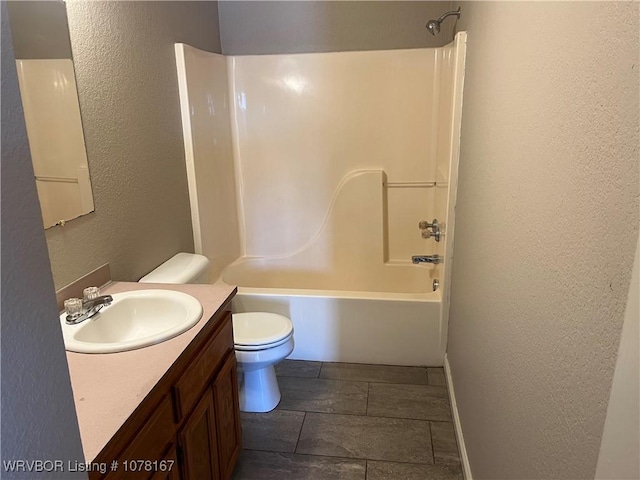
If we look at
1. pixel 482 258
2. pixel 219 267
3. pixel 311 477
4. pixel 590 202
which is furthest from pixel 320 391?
pixel 590 202

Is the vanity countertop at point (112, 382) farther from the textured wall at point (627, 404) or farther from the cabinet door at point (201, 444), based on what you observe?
the textured wall at point (627, 404)

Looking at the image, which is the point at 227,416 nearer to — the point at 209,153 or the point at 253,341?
the point at 253,341

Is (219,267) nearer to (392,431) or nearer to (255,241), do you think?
(255,241)

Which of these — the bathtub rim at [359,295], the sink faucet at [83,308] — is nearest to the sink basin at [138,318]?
the sink faucet at [83,308]

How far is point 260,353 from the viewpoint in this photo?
214cm

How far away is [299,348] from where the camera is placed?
2.78m

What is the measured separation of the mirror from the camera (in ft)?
4.80

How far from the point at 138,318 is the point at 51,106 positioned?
0.75 meters

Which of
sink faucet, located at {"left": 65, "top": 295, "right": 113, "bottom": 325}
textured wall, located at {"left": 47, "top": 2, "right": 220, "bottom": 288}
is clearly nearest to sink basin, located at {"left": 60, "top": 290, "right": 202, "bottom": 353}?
sink faucet, located at {"left": 65, "top": 295, "right": 113, "bottom": 325}

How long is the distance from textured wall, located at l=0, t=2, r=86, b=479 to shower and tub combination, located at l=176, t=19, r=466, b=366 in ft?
6.72

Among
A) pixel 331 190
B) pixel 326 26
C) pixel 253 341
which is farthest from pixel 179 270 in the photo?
pixel 326 26

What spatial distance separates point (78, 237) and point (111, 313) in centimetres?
30

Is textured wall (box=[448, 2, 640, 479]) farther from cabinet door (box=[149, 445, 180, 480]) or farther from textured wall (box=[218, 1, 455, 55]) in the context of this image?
textured wall (box=[218, 1, 455, 55])

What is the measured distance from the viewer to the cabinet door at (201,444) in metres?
1.39
